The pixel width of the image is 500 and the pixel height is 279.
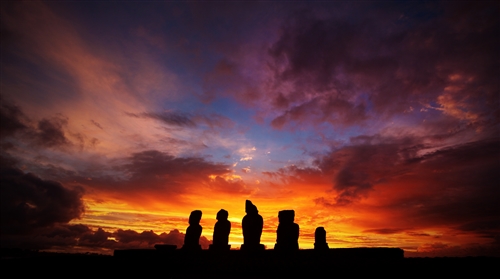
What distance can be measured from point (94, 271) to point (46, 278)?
94.2 inches

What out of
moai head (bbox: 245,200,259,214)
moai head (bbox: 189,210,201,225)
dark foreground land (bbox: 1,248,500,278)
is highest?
moai head (bbox: 245,200,259,214)

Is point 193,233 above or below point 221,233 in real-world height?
A: below

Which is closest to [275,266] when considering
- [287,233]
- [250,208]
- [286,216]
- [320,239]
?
[287,233]

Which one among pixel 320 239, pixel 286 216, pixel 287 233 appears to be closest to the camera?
pixel 287 233

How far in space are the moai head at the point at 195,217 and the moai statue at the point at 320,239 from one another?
10.7m

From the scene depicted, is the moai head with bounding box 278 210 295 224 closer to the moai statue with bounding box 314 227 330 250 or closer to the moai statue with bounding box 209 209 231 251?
Result: the moai statue with bounding box 314 227 330 250

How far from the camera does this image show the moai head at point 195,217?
2644cm

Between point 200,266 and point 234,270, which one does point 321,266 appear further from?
point 200,266

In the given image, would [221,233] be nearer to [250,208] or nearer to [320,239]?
[250,208]

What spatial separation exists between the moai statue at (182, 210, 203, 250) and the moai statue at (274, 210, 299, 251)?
7353 millimetres

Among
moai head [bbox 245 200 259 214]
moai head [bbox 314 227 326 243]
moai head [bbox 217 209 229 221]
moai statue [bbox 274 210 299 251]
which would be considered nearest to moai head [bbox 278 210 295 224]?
moai statue [bbox 274 210 299 251]

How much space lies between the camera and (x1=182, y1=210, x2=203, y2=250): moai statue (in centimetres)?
2538

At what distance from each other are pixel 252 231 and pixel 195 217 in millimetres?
6116

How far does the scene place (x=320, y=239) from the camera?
24484 mm
